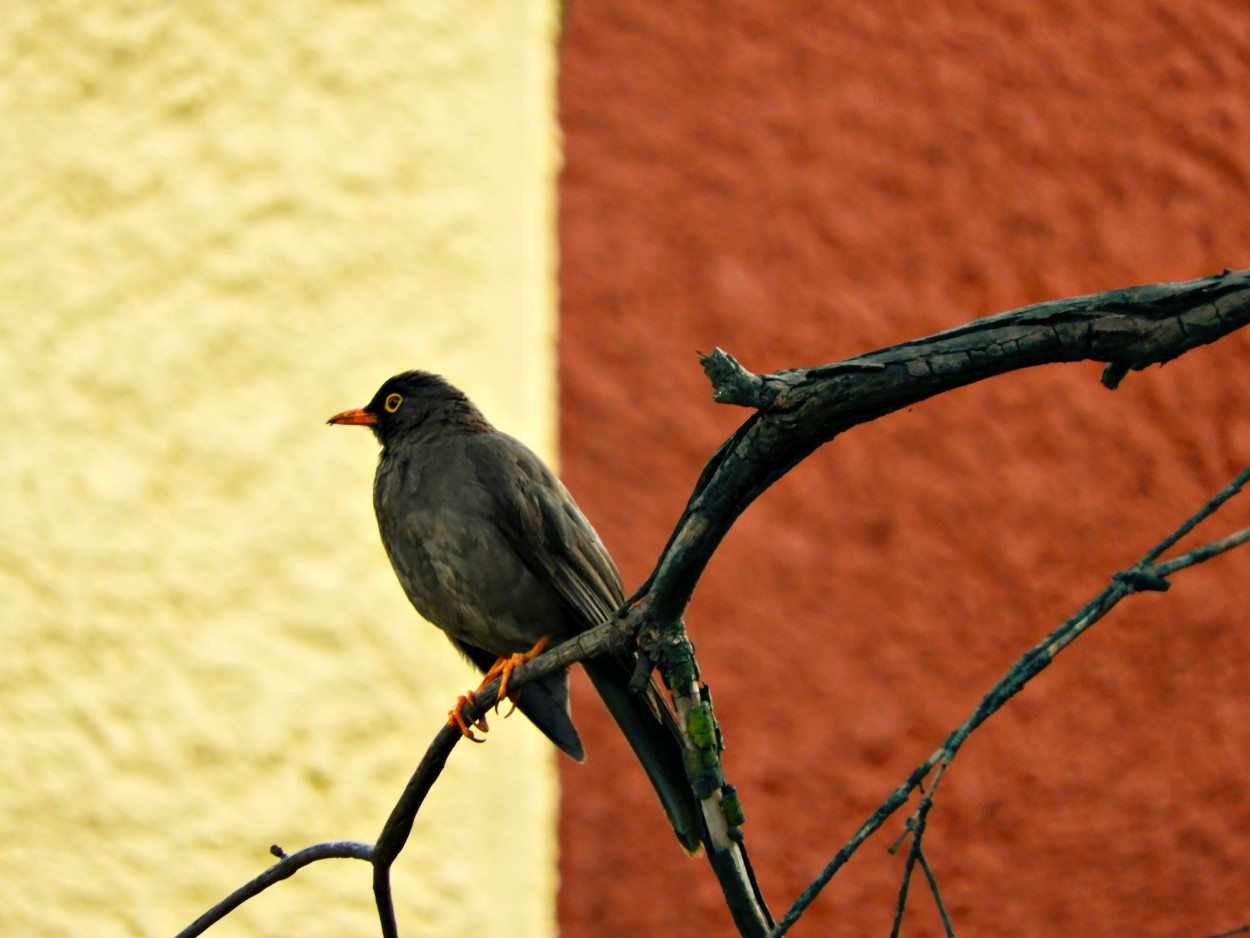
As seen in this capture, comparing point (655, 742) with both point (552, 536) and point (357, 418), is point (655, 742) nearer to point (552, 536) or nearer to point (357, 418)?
point (552, 536)

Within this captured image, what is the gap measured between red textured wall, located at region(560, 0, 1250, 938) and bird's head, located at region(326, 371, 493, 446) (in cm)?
89

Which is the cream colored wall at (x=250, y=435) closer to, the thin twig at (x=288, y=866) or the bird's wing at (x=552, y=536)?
the bird's wing at (x=552, y=536)

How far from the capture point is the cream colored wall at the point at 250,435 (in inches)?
Answer: 195

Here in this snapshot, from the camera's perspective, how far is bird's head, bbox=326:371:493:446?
4.30m

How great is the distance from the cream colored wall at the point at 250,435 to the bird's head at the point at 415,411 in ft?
2.13

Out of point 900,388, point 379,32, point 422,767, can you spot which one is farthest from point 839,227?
point 900,388

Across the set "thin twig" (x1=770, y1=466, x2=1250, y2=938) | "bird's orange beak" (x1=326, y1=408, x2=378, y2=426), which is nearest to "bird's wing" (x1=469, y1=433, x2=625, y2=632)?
"bird's orange beak" (x1=326, y1=408, x2=378, y2=426)

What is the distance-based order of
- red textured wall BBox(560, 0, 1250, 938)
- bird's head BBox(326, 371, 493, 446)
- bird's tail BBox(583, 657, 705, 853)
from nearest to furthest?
bird's tail BBox(583, 657, 705, 853) → bird's head BBox(326, 371, 493, 446) → red textured wall BBox(560, 0, 1250, 938)

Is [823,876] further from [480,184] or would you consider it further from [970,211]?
[970,211]

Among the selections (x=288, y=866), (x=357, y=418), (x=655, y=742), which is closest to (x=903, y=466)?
(x=357, y=418)

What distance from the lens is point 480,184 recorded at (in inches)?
205

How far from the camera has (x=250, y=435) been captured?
16.7 ft

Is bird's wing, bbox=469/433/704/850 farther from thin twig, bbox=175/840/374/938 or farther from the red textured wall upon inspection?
the red textured wall

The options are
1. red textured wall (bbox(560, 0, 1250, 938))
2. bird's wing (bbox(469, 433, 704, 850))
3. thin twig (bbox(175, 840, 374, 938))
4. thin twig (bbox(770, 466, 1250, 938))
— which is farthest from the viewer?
red textured wall (bbox(560, 0, 1250, 938))
